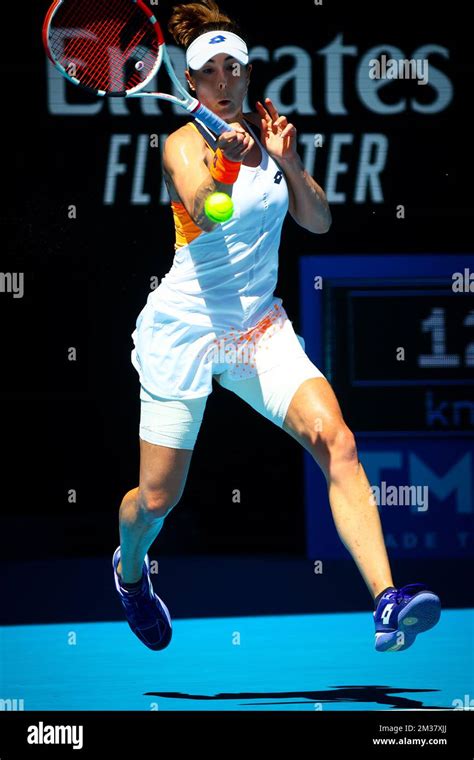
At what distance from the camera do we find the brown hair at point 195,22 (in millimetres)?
4672

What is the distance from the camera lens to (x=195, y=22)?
15.5ft

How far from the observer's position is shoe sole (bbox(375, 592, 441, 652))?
13.3 feet

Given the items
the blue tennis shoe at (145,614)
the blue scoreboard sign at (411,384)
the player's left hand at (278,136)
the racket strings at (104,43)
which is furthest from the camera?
the blue scoreboard sign at (411,384)

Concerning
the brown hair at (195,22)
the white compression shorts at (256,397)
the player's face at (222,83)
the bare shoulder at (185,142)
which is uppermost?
the brown hair at (195,22)

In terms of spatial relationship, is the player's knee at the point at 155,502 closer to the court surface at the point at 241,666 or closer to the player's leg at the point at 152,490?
the player's leg at the point at 152,490

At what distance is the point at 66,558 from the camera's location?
26.2 ft

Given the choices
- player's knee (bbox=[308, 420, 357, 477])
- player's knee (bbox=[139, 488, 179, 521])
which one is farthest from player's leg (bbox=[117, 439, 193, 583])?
player's knee (bbox=[308, 420, 357, 477])

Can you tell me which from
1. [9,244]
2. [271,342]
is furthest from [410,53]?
[271,342]

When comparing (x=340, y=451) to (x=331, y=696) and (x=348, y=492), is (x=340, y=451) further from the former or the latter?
(x=331, y=696)

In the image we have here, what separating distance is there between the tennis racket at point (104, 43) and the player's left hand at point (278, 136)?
10.2 inches

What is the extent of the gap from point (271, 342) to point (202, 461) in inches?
130

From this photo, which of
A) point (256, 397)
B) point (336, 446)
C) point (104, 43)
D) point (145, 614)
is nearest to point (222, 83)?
point (104, 43)

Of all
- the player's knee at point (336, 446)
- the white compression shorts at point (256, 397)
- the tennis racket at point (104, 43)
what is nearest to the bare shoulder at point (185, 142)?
the tennis racket at point (104, 43)

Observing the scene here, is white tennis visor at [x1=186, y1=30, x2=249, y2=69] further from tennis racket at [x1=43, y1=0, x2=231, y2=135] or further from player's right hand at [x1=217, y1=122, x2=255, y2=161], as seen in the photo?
player's right hand at [x1=217, y1=122, x2=255, y2=161]
